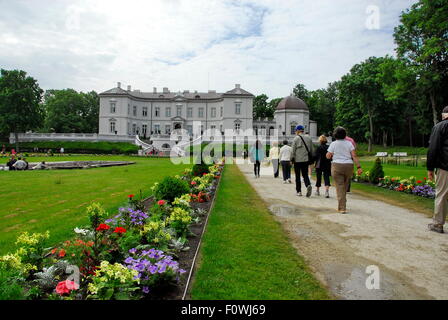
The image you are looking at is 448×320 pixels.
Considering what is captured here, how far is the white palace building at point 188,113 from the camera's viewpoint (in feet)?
195

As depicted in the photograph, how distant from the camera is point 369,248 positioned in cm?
470

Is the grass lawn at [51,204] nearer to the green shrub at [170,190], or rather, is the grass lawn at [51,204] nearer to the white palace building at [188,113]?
the green shrub at [170,190]

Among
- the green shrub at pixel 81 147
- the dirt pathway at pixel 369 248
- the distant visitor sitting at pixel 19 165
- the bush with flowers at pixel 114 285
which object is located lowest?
the dirt pathway at pixel 369 248

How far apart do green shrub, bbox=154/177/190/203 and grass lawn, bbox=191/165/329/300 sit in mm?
1134

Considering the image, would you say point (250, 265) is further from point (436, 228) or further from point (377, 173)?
point (377, 173)

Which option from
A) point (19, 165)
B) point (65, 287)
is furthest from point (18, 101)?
point (65, 287)

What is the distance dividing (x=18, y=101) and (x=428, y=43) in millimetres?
52185

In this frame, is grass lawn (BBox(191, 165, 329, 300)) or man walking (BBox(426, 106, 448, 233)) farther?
man walking (BBox(426, 106, 448, 233))

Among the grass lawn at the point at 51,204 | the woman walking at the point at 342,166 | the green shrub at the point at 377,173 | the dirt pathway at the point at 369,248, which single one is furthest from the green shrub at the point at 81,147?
the dirt pathway at the point at 369,248

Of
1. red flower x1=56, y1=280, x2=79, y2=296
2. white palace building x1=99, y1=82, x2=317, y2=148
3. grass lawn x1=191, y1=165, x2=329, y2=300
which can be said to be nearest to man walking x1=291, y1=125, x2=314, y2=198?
grass lawn x1=191, y1=165, x2=329, y2=300

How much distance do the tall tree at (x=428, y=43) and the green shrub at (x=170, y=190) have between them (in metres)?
26.4

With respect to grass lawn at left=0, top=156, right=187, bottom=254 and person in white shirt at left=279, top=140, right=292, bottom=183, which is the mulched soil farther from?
person in white shirt at left=279, top=140, right=292, bottom=183

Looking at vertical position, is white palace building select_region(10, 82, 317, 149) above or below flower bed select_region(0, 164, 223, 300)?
above

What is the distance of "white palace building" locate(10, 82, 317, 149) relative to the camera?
52656mm
